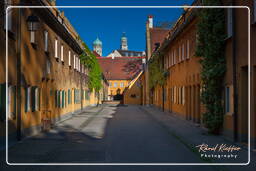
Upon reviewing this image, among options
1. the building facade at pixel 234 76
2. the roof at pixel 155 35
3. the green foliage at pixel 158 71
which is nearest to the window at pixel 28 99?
the building facade at pixel 234 76

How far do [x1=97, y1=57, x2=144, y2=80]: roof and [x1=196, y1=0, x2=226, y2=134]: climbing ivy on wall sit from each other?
67195 mm

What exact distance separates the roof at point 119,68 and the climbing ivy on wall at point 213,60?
67195 millimetres

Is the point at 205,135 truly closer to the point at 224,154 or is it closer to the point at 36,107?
the point at 224,154

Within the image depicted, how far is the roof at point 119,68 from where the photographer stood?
3253 inches

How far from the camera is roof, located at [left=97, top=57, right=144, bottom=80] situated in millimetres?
82625

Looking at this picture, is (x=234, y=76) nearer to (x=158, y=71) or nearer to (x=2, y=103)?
(x=2, y=103)

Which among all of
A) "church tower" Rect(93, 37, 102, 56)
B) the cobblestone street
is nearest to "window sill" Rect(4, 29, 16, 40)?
the cobblestone street

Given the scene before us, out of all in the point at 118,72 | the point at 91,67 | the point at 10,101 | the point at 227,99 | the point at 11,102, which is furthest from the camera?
the point at 118,72

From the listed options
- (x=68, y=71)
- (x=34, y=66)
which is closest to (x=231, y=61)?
(x=34, y=66)

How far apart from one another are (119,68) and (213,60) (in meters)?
71.1

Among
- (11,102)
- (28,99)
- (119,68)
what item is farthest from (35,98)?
(119,68)

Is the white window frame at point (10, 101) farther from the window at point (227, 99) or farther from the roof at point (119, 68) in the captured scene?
the roof at point (119, 68)

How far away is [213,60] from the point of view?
44.4ft

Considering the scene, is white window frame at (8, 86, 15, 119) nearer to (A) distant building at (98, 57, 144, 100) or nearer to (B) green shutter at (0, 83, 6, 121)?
(B) green shutter at (0, 83, 6, 121)
